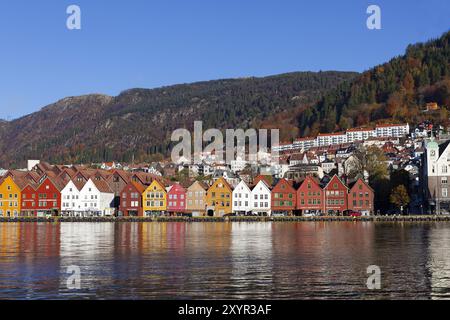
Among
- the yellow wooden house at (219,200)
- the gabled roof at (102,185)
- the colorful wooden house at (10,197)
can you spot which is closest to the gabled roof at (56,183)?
the colorful wooden house at (10,197)

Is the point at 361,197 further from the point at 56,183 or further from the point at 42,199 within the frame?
the point at 42,199

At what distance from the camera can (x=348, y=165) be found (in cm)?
14962

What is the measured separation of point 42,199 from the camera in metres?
110

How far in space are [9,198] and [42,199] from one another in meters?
5.88

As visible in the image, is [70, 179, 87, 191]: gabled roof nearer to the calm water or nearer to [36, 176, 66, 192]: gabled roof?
[36, 176, 66, 192]: gabled roof

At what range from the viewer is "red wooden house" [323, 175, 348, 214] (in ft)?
335

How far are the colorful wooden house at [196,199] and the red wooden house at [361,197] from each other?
79.1ft

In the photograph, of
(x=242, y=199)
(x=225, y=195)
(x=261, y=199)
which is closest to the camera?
(x=261, y=199)

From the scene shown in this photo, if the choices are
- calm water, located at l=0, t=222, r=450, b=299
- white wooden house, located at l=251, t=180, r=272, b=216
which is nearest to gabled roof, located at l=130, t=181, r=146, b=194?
white wooden house, located at l=251, t=180, r=272, b=216

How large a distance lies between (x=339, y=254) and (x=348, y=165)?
11320 centimetres

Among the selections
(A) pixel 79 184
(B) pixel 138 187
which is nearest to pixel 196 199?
(B) pixel 138 187
